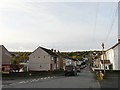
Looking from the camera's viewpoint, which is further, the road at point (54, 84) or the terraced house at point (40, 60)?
the terraced house at point (40, 60)

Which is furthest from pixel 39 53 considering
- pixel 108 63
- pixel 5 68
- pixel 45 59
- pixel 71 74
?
pixel 5 68

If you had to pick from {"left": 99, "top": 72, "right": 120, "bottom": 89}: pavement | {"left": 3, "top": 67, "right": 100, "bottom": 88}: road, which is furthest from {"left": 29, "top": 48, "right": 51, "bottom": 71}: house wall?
{"left": 3, "top": 67, "right": 100, "bottom": 88}: road

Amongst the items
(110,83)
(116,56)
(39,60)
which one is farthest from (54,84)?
(39,60)

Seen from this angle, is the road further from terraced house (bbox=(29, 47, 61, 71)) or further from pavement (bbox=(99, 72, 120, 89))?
terraced house (bbox=(29, 47, 61, 71))

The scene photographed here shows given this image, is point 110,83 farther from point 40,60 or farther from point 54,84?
point 40,60

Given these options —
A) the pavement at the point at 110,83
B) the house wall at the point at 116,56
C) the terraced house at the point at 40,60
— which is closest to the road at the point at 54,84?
the pavement at the point at 110,83

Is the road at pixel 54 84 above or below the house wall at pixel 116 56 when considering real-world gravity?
below

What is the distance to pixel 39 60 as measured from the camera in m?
87.3

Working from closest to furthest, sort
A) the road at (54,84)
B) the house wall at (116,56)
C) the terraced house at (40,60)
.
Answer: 1. the road at (54,84)
2. the house wall at (116,56)
3. the terraced house at (40,60)

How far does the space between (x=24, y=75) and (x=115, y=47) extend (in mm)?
36764

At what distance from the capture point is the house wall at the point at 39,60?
3415 inches

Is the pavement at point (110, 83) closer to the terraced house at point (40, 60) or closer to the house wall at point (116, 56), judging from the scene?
the house wall at point (116, 56)

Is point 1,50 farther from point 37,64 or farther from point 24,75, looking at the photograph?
point 24,75

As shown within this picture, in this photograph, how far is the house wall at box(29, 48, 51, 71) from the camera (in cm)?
8675
